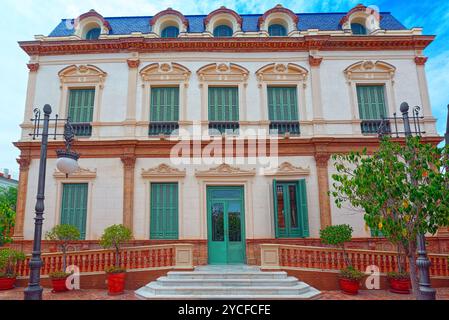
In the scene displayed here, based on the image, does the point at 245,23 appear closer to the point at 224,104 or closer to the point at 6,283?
the point at 224,104

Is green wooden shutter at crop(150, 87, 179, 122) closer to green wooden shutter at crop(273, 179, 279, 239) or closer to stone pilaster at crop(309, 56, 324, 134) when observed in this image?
green wooden shutter at crop(273, 179, 279, 239)

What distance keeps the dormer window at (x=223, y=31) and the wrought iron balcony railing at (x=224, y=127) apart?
4173mm

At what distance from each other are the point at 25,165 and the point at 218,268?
26.8ft

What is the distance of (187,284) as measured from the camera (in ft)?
28.4

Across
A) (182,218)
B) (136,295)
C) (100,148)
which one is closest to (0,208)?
(100,148)

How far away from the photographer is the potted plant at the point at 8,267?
30.8ft

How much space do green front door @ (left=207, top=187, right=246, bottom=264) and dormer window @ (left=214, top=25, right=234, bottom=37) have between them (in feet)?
22.1

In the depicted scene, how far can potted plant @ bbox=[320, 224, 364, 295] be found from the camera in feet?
29.1

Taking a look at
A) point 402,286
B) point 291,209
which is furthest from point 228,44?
point 402,286

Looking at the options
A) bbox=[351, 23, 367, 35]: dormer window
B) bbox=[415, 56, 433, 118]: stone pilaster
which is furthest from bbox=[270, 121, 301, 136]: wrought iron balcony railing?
bbox=[351, 23, 367, 35]: dormer window

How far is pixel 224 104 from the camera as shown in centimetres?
1266

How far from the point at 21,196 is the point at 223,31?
34.1ft

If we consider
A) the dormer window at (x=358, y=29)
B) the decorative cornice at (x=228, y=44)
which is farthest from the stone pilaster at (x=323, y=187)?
the dormer window at (x=358, y=29)

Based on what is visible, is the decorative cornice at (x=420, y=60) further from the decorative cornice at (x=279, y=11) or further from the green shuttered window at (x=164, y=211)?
the green shuttered window at (x=164, y=211)
